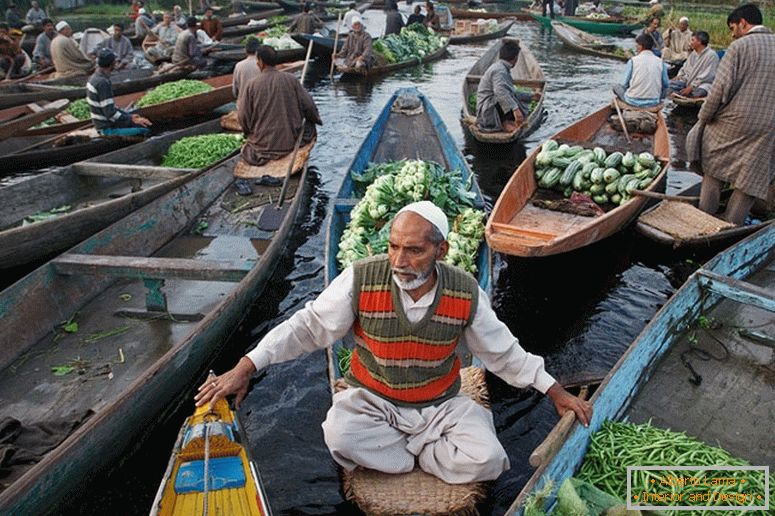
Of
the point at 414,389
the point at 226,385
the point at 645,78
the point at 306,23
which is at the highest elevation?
the point at 306,23

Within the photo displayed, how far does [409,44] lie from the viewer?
18062 millimetres

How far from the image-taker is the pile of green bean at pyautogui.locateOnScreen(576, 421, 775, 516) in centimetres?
280

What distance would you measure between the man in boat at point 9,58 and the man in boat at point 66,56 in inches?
53.4

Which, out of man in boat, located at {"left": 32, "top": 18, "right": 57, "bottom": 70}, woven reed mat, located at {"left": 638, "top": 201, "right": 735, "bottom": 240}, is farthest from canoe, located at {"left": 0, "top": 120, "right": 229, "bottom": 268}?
man in boat, located at {"left": 32, "top": 18, "right": 57, "bottom": 70}

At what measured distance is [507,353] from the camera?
2924mm

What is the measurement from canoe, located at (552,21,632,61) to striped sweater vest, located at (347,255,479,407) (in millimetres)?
18458

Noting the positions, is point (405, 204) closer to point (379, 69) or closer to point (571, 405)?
point (571, 405)

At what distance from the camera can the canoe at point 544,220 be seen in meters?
5.05

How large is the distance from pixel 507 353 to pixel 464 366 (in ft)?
3.98

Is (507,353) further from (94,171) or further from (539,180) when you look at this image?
(94,171)

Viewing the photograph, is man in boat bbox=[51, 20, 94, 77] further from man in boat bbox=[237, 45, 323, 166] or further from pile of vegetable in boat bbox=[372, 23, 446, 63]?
pile of vegetable in boat bbox=[372, 23, 446, 63]

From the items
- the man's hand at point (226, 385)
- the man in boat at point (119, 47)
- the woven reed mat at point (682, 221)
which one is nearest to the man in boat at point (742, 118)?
the woven reed mat at point (682, 221)

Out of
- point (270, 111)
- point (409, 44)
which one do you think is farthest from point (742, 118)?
point (409, 44)

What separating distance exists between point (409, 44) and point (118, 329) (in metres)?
15.6
